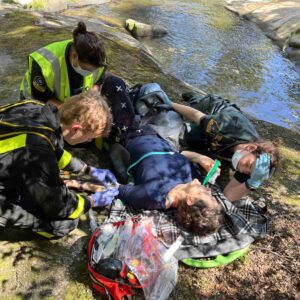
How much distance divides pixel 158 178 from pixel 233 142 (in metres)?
1.41

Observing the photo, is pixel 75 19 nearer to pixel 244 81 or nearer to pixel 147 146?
pixel 244 81

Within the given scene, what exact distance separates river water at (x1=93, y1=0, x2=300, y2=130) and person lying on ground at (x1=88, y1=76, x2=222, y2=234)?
19.4 feet

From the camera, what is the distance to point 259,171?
179 inches

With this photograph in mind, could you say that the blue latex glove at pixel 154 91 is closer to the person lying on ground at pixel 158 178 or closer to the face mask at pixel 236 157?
the person lying on ground at pixel 158 178

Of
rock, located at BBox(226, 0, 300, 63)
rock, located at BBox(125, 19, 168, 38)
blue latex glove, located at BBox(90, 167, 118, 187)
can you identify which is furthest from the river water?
blue latex glove, located at BBox(90, 167, 118, 187)

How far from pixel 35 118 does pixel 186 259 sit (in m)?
2.17

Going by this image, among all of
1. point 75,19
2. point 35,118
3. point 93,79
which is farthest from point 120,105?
point 75,19

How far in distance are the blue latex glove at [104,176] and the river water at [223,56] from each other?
653 cm

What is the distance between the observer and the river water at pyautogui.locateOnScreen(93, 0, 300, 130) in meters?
11.2

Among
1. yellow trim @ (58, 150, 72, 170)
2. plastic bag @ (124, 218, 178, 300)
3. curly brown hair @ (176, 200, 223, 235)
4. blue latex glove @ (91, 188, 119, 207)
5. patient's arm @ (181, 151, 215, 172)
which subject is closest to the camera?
plastic bag @ (124, 218, 178, 300)

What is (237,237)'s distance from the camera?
418 centimetres

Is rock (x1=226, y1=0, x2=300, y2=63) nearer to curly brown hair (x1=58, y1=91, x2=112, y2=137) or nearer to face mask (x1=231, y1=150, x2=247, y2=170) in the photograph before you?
face mask (x1=231, y1=150, x2=247, y2=170)

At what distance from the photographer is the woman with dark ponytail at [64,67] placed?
4.47m

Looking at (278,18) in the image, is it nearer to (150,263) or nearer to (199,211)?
(199,211)
